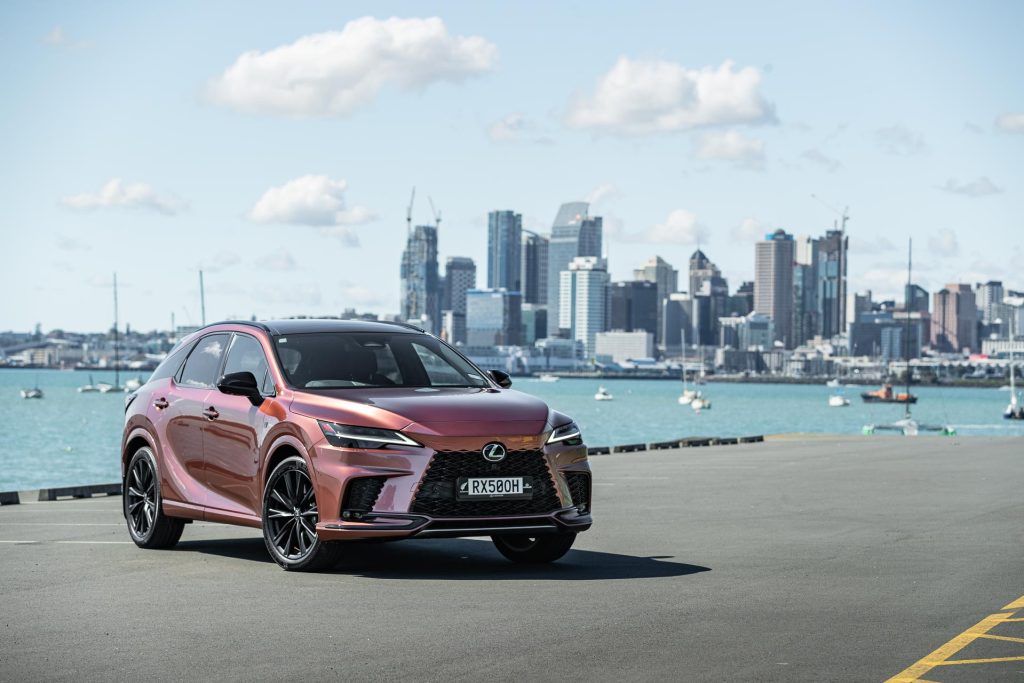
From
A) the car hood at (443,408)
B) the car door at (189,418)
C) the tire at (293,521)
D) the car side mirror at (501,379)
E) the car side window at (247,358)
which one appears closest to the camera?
the car hood at (443,408)

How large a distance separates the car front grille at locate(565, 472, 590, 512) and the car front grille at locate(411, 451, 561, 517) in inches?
16.0

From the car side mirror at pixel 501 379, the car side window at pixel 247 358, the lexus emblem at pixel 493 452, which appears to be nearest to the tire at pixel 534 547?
the lexus emblem at pixel 493 452

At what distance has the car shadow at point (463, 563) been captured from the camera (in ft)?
36.9

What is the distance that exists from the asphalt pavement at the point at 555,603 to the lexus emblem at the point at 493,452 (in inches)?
32.1

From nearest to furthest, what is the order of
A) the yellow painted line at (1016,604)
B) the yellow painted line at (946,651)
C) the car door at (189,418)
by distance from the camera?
the yellow painted line at (946,651)
the yellow painted line at (1016,604)
the car door at (189,418)

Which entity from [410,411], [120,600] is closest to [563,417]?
[410,411]

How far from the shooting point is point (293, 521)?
11414 mm

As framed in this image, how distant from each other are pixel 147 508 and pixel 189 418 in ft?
3.28

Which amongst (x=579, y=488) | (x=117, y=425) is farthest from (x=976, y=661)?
(x=117, y=425)

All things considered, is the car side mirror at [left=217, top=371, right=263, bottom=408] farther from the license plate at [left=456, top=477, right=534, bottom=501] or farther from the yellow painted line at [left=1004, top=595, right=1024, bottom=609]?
the yellow painted line at [left=1004, top=595, right=1024, bottom=609]

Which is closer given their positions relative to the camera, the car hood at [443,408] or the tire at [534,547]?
the car hood at [443,408]

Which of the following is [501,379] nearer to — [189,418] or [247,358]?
[247,358]

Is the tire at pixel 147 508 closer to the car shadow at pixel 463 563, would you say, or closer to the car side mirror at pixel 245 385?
the car shadow at pixel 463 563

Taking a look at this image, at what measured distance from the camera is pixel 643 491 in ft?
67.3
